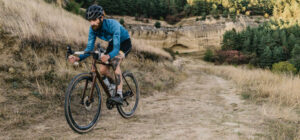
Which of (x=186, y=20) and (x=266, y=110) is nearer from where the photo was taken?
(x=266, y=110)

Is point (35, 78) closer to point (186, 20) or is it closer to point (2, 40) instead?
point (2, 40)

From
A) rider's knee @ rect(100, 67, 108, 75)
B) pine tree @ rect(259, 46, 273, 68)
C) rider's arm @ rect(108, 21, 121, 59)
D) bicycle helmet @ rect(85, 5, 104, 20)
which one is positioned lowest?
pine tree @ rect(259, 46, 273, 68)

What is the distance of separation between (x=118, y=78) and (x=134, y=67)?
4.55m

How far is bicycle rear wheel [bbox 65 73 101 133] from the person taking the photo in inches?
103

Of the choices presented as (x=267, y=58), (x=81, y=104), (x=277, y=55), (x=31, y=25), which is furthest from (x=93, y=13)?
(x=277, y=55)

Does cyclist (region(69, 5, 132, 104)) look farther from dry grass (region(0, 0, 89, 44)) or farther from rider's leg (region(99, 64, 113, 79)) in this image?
dry grass (region(0, 0, 89, 44))

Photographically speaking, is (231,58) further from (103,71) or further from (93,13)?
(93,13)

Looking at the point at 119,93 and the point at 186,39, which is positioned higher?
the point at 186,39

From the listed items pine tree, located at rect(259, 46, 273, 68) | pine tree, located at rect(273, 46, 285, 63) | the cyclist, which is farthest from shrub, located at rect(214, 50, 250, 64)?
the cyclist

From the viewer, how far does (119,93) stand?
11.3 ft

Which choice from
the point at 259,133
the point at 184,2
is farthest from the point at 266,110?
the point at 184,2

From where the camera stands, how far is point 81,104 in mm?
2982

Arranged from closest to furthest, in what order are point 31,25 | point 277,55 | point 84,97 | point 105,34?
Result: point 84,97 < point 105,34 < point 31,25 < point 277,55

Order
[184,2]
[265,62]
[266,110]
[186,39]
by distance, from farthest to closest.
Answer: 1. [184,2]
2. [186,39]
3. [265,62]
4. [266,110]
